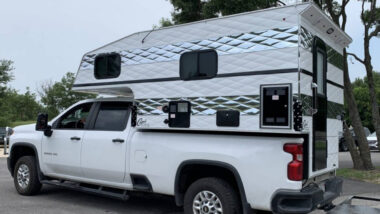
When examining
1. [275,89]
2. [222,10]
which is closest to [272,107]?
[275,89]

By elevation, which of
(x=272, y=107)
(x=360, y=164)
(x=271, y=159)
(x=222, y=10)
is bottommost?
(x=360, y=164)

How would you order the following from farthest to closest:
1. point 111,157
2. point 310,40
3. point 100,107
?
point 100,107 → point 111,157 → point 310,40

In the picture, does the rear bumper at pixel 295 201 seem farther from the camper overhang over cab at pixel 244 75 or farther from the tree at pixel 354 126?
the tree at pixel 354 126

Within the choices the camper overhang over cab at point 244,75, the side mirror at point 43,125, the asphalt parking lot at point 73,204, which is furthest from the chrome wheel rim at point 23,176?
the camper overhang over cab at point 244,75

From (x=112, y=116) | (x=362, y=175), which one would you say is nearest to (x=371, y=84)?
(x=362, y=175)

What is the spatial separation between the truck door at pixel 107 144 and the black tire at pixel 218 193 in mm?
1233

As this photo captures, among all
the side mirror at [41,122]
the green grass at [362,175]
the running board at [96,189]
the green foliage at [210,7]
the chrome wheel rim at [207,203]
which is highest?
the green foliage at [210,7]

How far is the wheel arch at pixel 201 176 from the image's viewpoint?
4664mm

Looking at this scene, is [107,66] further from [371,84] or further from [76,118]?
[371,84]

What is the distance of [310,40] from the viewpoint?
4.85m

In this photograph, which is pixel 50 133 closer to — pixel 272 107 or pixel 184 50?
pixel 184 50

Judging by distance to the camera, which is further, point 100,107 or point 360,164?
point 360,164

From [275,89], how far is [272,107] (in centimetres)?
22

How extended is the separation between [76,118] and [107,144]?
1146mm
